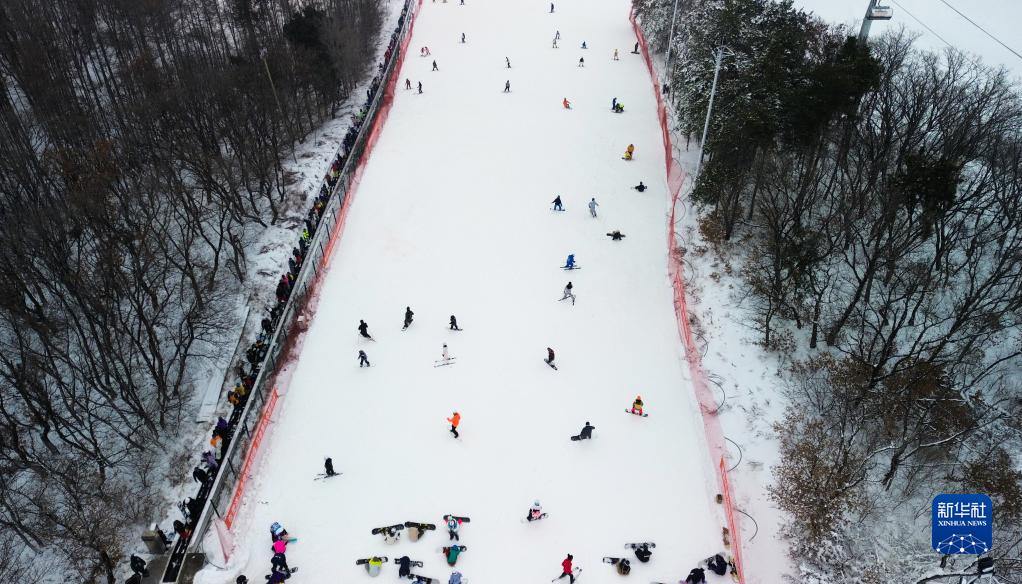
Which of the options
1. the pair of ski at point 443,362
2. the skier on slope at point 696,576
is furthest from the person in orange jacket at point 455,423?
the skier on slope at point 696,576

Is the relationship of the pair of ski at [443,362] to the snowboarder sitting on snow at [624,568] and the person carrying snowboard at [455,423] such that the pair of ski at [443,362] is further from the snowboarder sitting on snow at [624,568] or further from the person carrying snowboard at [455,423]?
the snowboarder sitting on snow at [624,568]

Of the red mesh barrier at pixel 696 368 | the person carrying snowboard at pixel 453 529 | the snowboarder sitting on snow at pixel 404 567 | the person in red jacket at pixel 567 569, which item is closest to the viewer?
the person in red jacket at pixel 567 569

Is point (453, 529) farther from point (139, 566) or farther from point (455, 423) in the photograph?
point (139, 566)

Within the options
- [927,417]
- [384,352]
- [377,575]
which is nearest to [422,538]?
[377,575]

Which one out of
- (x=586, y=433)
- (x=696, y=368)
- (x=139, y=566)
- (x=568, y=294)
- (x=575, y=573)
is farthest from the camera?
(x=568, y=294)

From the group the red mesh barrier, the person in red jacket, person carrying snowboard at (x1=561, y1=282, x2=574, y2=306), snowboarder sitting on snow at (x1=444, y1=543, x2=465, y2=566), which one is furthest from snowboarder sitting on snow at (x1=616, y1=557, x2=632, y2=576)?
person carrying snowboard at (x1=561, y1=282, x2=574, y2=306)

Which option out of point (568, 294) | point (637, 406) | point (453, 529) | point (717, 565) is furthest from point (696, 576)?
point (568, 294)
